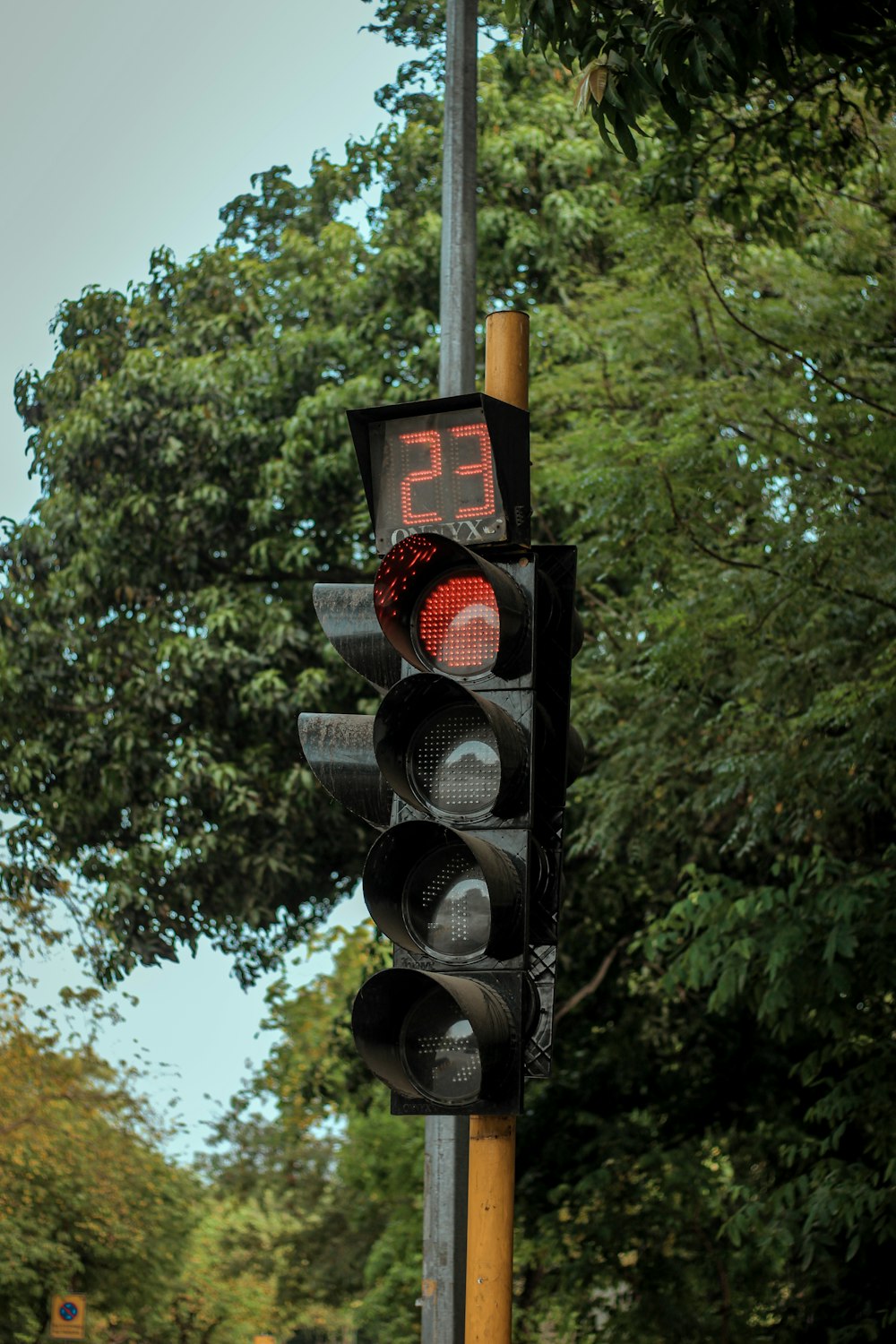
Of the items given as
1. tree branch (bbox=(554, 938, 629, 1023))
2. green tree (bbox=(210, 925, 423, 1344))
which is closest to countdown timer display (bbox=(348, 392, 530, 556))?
green tree (bbox=(210, 925, 423, 1344))

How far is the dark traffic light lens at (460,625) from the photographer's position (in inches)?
175

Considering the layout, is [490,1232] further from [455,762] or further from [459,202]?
[459,202]

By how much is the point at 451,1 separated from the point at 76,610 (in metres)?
11.5

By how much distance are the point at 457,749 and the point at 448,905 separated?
1.24ft

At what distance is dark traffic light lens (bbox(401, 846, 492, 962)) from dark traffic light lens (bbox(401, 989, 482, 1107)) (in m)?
0.12

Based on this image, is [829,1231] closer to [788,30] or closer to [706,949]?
[706,949]

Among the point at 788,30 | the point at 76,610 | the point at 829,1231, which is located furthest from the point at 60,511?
the point at 788,30

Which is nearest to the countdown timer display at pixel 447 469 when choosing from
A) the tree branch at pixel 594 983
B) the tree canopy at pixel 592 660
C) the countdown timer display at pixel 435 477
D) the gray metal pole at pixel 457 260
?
the countdown timer display at pixel 435 477

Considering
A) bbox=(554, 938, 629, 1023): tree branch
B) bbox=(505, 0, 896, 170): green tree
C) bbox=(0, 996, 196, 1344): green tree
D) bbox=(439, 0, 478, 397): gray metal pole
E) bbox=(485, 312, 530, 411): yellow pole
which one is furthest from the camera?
bbox=(0, 996, 196, 1344): green tree

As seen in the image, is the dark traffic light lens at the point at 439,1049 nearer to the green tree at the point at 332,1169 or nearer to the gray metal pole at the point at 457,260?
the gray metal pole at the point at 457,260

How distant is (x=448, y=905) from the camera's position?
4.31 meters

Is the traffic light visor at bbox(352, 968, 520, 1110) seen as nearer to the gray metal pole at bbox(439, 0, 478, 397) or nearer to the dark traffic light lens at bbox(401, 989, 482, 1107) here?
the dark traffic light lens at bbox(401, 989, 482, 1107)

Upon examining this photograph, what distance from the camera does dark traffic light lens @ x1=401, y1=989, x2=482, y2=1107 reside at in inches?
166

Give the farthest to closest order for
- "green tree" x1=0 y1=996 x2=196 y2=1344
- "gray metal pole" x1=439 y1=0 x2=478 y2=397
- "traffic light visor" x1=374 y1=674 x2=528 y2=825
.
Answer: "green tree" x1=0 y1=996 x2=196 y2=1344, "gray metal pole" x1=439 y1=0 x2=478 y2=397, "traffic light visor" x1=374 y1=674 x2=528 y2=825
